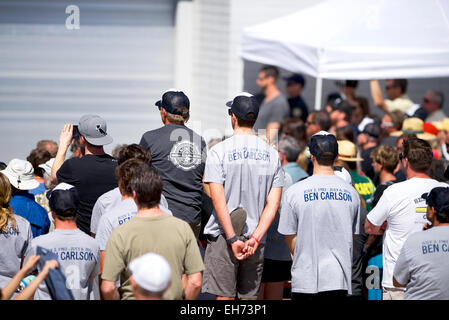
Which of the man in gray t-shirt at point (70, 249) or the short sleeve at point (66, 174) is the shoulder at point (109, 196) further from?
the man in gray t-shirt at point (70, 249)

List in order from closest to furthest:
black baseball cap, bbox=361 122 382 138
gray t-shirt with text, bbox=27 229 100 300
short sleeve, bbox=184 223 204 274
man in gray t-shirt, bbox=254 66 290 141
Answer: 1. short sleeve, bbox=184 223 204 274
2. gray t-shirt with text, bbox=27 229 100 300
3. black baseball cap, bbox=361 122 382 138
4. man in gray t-shirt, bbox=254 66 290 141

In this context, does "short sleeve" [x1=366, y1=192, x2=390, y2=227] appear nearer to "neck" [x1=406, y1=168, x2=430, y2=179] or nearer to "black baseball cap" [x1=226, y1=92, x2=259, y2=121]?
"neck" [x1=406, y1=168, x2=430, y2=179]

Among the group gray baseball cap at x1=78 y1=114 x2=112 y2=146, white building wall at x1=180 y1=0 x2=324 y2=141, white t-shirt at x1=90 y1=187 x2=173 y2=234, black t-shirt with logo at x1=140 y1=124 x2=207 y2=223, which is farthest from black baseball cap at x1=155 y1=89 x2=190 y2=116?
white building wall at x1=180 y1=0 x2=324 y2=141

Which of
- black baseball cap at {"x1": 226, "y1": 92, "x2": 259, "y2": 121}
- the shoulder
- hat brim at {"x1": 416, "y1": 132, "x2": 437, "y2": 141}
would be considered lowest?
the shoulder

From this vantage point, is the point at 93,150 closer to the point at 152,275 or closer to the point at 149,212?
the point at 149,212

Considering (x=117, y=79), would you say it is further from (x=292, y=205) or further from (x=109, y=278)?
(x=109, y=278)

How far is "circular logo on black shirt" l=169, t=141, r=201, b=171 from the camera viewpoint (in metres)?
5.39

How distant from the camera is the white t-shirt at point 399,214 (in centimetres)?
526

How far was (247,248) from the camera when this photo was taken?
5.16m

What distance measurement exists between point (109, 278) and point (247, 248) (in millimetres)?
1393

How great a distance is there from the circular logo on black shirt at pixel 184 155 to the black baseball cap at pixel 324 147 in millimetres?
937

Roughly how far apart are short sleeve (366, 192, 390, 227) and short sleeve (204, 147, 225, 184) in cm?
121

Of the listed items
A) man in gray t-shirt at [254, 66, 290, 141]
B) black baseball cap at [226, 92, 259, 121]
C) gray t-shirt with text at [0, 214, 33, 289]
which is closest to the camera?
gray t-shirt with text at [0, 214, 33, 289]
